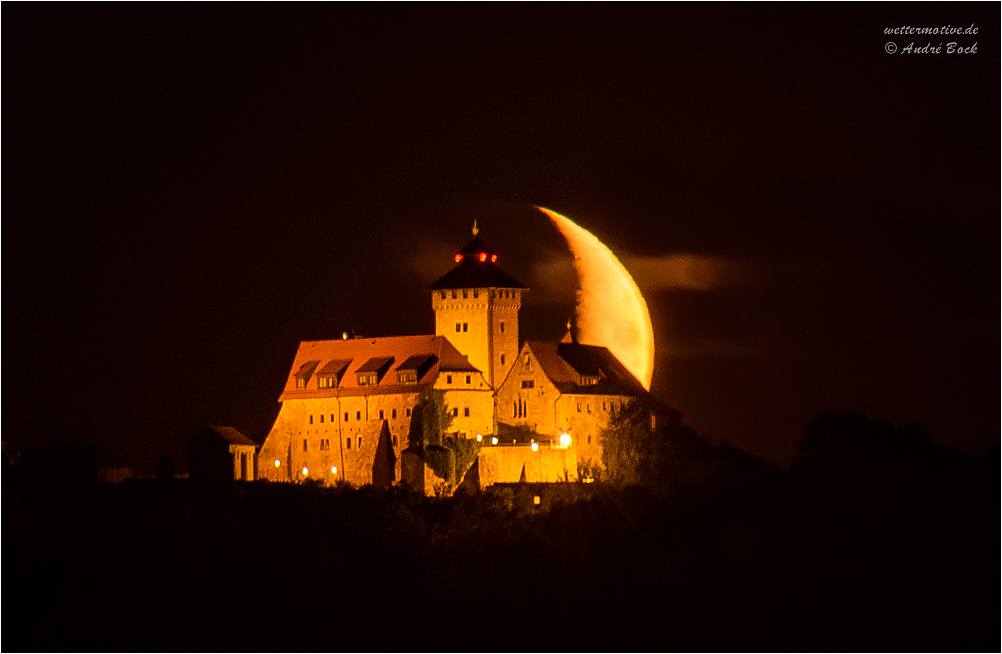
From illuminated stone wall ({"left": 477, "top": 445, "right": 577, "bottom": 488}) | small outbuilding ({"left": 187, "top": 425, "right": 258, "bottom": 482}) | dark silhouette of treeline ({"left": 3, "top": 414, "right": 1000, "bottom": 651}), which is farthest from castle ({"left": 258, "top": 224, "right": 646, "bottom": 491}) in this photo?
dark silhouette of treeline ({"left": 3, "top": 414, "right": 1000, "bottom": 651})

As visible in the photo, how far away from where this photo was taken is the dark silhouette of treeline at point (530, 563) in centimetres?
9069

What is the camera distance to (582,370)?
11244 centimetres

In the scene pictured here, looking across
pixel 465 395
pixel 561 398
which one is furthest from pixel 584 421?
pixel 465 395

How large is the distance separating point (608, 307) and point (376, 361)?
12.0 metres

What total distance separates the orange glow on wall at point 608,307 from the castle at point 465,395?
7.01ft

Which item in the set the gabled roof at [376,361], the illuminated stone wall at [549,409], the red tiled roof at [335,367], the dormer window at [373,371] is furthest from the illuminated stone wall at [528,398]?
the red tiled roof at [335,367]

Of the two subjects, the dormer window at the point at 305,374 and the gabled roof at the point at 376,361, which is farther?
the dormer window at the point at 305,374

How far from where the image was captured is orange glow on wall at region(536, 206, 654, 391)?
118 m

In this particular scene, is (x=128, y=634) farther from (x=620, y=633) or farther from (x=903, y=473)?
(x=903, y=473)

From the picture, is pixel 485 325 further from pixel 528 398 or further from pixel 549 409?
pixel 549 409

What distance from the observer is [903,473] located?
106m

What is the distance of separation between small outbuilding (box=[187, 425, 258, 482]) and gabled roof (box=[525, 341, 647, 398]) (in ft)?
44.9

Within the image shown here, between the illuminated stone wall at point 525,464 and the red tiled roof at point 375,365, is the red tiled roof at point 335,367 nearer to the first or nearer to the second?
the red tiled roof at point 375,365

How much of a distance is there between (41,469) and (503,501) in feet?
61.7
